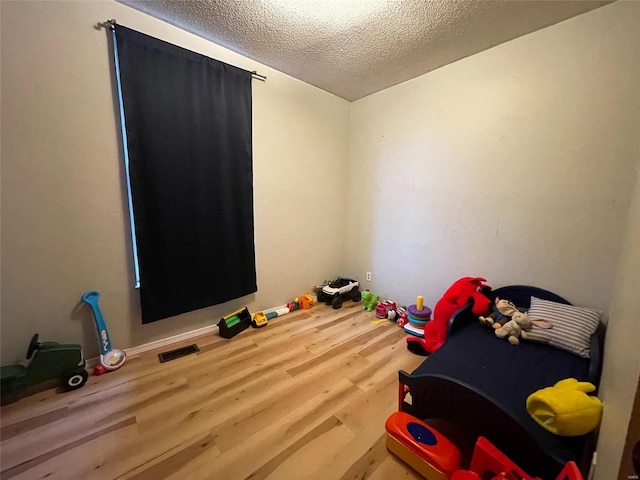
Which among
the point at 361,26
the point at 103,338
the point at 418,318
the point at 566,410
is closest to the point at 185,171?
the point at 103,338

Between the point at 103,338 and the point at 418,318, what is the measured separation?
261cm

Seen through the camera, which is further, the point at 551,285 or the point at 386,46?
the point at 386,46

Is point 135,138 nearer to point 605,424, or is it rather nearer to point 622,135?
point 605,424

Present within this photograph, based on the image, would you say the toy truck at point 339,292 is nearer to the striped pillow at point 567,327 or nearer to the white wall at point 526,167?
the white wall at point 526,167

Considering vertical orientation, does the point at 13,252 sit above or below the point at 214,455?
above

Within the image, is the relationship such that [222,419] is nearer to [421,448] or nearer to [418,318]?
[421,448]

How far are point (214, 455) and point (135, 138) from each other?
2.07 metres

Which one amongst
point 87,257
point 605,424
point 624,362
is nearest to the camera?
point 624,362

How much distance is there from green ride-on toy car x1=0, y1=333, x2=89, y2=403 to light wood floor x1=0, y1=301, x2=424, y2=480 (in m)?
0.10

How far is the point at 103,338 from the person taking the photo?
74.3 inches

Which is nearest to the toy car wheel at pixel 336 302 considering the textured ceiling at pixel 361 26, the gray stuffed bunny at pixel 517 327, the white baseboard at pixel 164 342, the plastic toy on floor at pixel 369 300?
the plastic toy on floor at pixel 369 300

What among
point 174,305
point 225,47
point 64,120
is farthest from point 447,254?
point 64,120

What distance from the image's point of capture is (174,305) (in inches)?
85.7

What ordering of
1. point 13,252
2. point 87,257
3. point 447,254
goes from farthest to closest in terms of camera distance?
1. point 447,254
2. point 87,257
3. point 13,252
